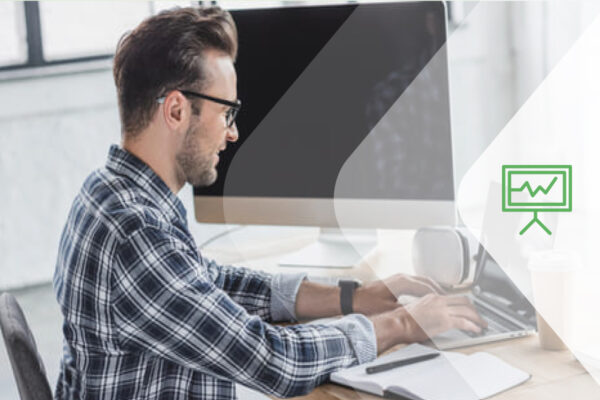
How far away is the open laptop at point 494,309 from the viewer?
138cm

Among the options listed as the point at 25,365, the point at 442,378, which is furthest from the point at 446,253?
the point at 25,365

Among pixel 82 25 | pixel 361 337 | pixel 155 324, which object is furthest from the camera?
pixel 82 25

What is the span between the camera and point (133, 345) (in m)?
1.26

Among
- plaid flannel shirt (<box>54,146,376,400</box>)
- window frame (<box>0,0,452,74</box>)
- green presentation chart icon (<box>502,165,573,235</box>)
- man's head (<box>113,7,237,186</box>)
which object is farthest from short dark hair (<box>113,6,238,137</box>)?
window frame (<box>0,0,452,74</box>)

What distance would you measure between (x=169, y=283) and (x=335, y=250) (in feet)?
Answer: 2.54

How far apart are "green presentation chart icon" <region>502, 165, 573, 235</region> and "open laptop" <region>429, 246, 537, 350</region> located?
10 centimetres

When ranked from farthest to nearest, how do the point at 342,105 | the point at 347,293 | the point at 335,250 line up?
the point at 335,250 → the point at 342,105 → the point at 347,293

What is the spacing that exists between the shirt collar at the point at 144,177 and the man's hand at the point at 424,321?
37 cm

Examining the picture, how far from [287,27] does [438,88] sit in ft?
1.17

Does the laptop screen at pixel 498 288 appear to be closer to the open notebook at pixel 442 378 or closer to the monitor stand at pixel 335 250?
the open notebook at pixel 442 378

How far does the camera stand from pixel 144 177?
1.37 m

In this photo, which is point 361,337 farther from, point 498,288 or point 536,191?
point 536,191

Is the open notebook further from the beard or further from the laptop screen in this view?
the beard

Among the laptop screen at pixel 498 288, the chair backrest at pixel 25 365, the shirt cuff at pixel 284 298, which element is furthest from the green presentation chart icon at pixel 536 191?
the chair backrest at pixel 25 365
